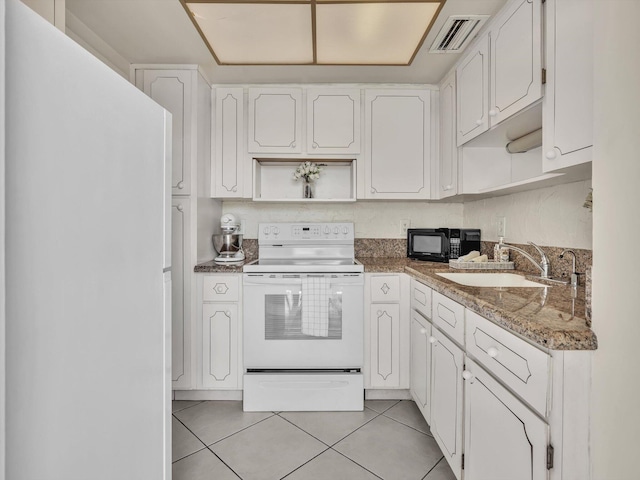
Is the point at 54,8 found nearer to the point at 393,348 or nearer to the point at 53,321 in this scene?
the point at 53,321

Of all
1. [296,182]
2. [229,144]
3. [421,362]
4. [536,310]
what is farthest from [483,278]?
[229,144]

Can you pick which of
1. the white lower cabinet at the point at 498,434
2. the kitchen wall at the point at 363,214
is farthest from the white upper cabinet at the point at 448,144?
the white lower cabinet at the point at 498,434

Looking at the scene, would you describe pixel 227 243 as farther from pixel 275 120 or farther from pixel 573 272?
pixel 573 272

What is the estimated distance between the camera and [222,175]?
2.45m

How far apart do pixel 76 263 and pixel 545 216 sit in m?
2.02

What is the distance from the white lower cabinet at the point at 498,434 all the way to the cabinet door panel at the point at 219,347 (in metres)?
1.46

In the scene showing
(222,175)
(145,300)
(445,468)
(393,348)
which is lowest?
(445,468)

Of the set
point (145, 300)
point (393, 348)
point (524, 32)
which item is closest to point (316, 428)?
point (393, 348)

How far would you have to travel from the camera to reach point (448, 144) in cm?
225

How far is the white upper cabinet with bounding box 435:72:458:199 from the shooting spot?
2154 mm

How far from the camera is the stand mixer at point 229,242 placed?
7.77ft

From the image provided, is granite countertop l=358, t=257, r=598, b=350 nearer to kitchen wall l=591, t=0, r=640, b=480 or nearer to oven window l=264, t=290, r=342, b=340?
kitchen wall l=591, t=0, r=640, b=480

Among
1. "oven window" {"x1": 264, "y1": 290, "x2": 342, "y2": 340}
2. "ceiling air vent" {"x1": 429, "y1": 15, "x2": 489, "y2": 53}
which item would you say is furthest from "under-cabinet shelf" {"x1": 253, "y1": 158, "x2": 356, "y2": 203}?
"ceiling air vent" {"x1": 429, "y1": 15, "x2": 489, "y2": 53}

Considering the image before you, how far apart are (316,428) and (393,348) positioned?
26.9 inches
